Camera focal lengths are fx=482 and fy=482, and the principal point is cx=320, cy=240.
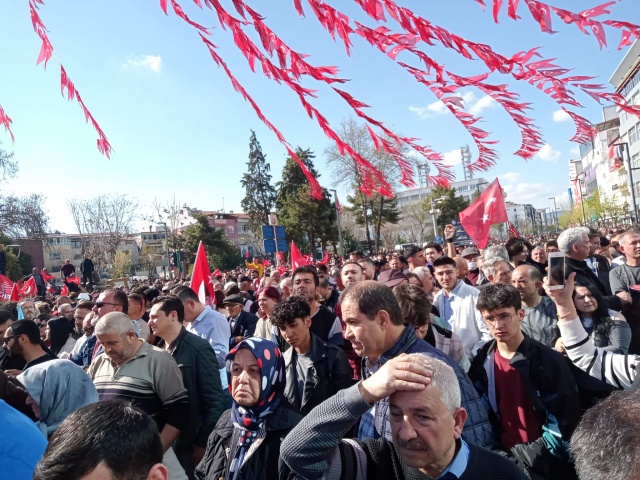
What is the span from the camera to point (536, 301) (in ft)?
14.1

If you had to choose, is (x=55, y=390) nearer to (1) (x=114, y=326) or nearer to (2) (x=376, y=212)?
(1) (x=114, y=326)

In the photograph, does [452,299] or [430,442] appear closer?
[430,442]

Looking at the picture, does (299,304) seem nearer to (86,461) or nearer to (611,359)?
(611,359)

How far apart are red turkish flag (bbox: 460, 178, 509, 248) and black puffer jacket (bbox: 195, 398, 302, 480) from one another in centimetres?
774

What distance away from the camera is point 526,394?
2729 millimetres

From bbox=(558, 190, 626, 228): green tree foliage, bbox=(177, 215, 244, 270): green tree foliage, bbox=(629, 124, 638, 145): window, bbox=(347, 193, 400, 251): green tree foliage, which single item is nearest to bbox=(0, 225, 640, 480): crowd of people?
bbox=(347, 193, 400, 251): green tree foliage

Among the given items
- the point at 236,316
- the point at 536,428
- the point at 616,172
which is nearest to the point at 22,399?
the point at 536,428

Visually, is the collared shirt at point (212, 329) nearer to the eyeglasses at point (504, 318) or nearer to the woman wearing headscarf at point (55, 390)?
the woman wearing headscarf at point (55, 390)

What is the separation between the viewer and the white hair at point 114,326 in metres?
3.36

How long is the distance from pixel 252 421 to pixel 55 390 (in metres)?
1.27

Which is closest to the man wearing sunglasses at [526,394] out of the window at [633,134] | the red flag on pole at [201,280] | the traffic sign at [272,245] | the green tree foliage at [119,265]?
the red flag on pole at [201,280]

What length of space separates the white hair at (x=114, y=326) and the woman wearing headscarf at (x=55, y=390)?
392mm

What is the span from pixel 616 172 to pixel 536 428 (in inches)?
3040

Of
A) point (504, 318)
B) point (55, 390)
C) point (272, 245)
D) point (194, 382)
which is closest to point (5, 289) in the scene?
point (272, 245)
